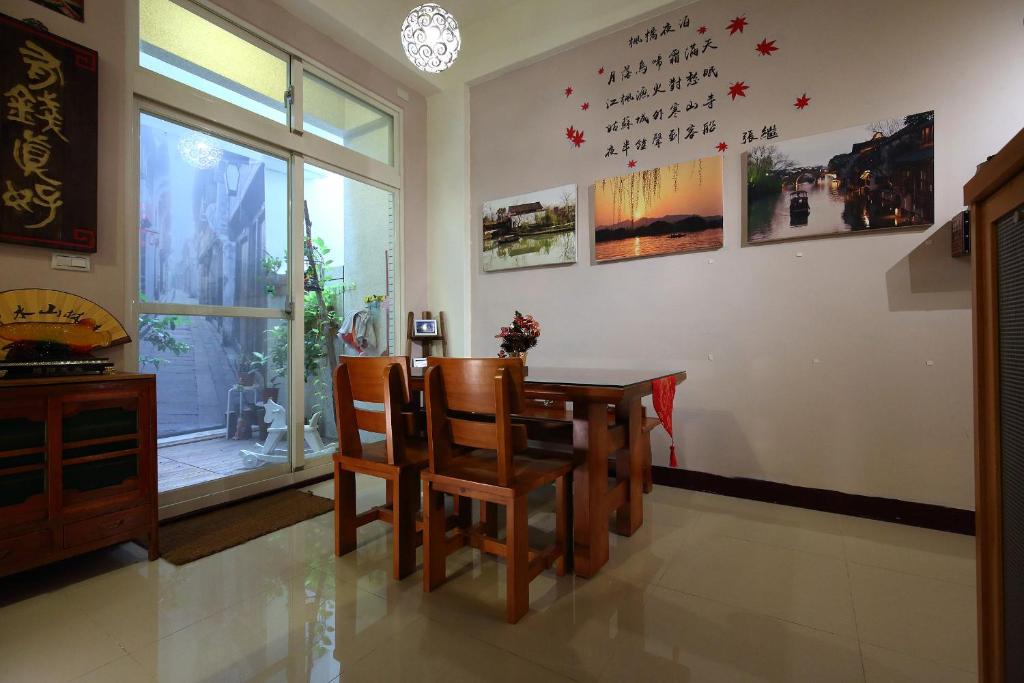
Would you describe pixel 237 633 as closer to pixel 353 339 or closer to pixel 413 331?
pixel 353 339

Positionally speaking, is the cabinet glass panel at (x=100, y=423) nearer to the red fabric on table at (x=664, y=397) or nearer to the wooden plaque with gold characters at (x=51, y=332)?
the wooden plaque with gold characters at (x=51, y=332)

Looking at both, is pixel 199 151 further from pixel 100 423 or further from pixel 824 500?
pixel 824 500

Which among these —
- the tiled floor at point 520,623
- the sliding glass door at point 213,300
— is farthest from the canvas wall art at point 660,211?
the sliding glass door at point 213,300

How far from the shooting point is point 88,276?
86.0 inches

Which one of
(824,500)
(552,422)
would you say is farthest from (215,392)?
(824,500)

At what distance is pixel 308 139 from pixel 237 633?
3035 mm

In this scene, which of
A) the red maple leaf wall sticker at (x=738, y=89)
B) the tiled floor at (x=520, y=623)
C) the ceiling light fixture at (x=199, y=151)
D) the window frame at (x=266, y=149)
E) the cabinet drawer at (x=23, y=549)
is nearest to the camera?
the tiled floor at (x=520, y=623)

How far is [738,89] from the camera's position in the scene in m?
2.78

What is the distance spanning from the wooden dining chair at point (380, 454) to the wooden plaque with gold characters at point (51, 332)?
1.10 metres

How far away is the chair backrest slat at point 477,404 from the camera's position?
59.7 inches

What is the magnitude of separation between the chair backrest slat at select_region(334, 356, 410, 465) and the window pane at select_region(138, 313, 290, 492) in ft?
4.25

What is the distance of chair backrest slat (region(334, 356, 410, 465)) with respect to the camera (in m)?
1.84

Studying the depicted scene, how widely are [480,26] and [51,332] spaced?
368cm

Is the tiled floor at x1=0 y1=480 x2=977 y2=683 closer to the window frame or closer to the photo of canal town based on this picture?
the window frame
